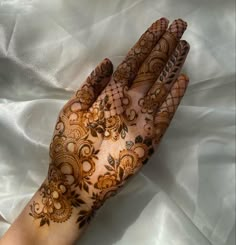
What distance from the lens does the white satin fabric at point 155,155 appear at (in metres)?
0.86

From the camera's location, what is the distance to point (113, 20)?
904 millimetres

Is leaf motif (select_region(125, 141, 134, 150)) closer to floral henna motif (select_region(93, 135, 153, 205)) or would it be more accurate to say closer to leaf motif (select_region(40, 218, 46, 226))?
floral henna motif (select_region(93, 135, 153, 205))

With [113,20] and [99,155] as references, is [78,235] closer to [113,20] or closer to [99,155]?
[99,155]

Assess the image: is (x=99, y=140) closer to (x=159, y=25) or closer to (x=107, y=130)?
(x=107, y=130)

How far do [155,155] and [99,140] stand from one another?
4.8 inches

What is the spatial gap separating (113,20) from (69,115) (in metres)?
0.19

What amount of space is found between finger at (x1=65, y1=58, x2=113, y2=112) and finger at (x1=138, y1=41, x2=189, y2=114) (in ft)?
0.22

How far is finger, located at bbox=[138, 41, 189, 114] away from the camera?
817mm

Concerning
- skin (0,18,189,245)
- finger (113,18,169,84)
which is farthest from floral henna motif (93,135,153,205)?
finger (113,18,169,84)

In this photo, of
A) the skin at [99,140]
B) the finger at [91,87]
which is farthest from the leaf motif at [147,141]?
the finger at [91,87]

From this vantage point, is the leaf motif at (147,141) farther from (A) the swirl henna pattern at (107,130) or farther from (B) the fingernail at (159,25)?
(B) the fingernail at (159,25)

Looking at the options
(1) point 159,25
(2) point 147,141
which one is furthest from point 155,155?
(1) point 159,25

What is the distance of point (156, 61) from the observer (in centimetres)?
83

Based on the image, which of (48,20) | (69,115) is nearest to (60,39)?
(48,20)
